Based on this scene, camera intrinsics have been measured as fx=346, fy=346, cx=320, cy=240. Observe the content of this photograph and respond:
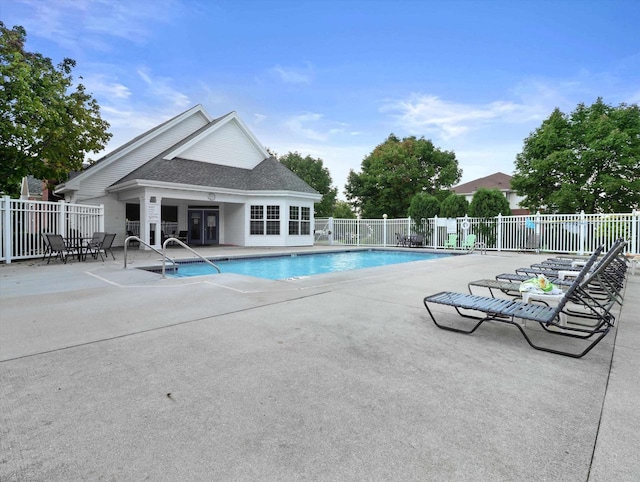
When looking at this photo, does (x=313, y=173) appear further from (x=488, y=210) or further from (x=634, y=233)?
(x=634, y=233)

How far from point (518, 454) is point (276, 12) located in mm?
16913

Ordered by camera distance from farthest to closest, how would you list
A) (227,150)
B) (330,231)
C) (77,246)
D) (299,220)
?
(330,231) < (227,150) < (299,220) < (77,246)

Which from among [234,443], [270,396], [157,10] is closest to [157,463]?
[234,443]

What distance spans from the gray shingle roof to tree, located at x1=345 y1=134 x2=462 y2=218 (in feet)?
42.7

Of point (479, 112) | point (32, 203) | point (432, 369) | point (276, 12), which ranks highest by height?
point (276, 12)

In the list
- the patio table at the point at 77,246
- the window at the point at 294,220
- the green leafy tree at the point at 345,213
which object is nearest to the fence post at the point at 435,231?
the window at the point at 294,220

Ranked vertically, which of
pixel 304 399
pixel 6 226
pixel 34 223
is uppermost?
pixel 34 223

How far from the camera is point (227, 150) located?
68.6 feet

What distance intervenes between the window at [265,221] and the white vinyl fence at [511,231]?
455 centimetres

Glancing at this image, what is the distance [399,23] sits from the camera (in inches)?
562

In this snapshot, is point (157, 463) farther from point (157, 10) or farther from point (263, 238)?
point (263, 238)

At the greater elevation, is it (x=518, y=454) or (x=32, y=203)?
(x=32, y=203)

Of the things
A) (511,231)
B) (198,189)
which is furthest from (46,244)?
(511,231)

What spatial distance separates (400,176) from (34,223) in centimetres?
2656
